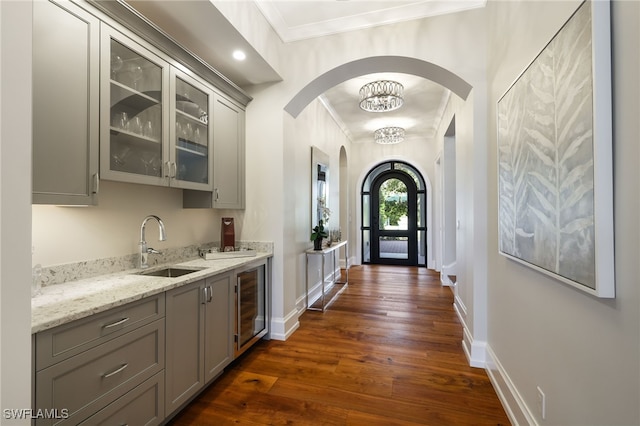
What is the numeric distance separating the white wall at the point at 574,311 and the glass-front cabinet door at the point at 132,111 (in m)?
2.22

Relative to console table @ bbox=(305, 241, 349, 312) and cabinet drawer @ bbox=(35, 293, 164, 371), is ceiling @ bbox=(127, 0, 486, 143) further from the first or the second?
console table @ bbox=(305, 241, 349, 312)

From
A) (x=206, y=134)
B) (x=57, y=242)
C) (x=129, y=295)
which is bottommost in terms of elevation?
(x=129, y=295)

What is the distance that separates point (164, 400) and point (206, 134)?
1.90 metres

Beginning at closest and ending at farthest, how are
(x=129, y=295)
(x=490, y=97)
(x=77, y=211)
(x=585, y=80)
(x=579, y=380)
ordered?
(x=585, y=80) < (x=579, y=380) < (x=129, y=295) < (x=77, y=211) < (x=490, y=97)

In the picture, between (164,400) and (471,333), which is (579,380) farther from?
(164,400)

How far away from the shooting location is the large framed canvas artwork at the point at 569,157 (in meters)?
0.98

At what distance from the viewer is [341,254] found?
21.7 feet

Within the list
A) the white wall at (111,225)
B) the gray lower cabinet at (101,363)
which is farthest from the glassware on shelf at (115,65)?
the gray lower cabinet at (101,363)

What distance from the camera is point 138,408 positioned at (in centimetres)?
155

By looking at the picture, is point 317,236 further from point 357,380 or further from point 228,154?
point 357,380

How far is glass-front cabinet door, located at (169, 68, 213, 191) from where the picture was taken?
217 cm

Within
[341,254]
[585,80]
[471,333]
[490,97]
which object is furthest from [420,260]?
[585,80]

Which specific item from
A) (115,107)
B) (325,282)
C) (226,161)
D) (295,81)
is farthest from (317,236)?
(115,107)

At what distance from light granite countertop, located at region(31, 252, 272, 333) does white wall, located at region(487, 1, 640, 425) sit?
193 cm
